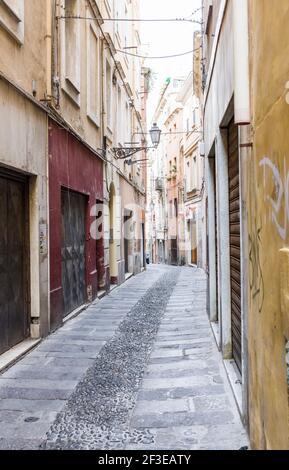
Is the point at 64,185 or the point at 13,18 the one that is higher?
the point at 13,18

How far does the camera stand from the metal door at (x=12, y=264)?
613 centimetres

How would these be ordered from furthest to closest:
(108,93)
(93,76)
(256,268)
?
1. (108,93)
2. (93,76)
3. (256,268)

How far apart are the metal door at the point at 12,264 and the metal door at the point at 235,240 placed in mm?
2698

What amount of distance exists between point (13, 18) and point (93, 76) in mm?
5586

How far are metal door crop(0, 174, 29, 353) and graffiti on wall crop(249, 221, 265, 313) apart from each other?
3.50m

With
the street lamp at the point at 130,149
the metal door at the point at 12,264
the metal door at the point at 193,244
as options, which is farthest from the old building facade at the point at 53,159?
the metal door at the point at 193,244

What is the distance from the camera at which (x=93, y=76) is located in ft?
38.3

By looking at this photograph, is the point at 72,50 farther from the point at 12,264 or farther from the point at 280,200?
the point at 280,200

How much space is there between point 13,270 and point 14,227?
1.83ft

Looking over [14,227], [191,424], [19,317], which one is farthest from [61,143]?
[191,424]

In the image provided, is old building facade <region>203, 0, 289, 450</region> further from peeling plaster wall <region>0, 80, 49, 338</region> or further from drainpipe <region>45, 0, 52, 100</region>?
drainpipe <region>45, 0, 52, 100</region>

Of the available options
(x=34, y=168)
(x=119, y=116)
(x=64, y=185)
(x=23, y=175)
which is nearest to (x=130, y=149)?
(x=119, y=116)

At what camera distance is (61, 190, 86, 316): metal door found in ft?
29.6
